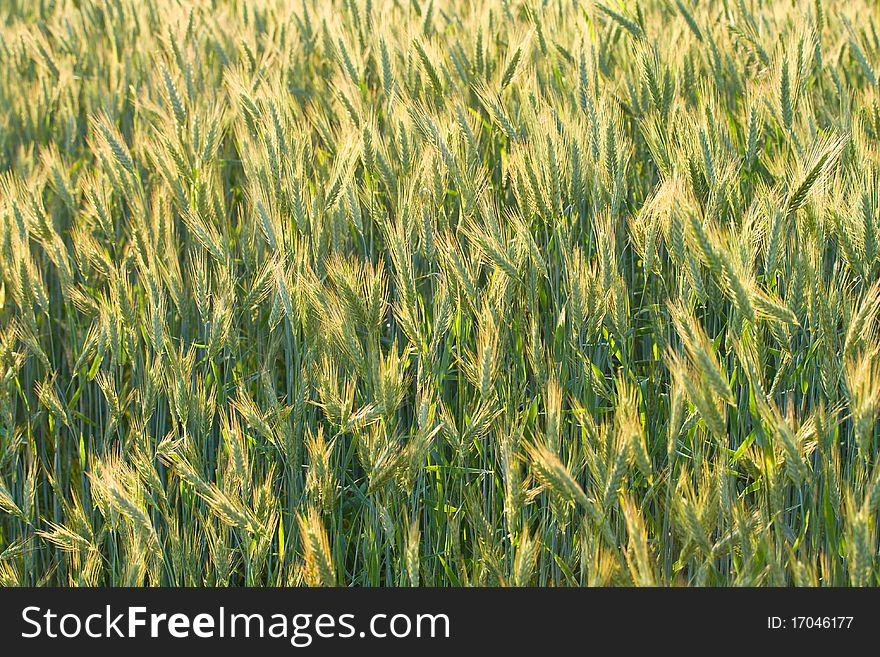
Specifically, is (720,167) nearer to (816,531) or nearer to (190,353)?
(816,531)

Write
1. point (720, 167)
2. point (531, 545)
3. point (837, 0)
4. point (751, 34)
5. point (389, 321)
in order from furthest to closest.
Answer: point (837, 0)
point (751, 34)
point (389, 321)
point (720, 167)
point (531, 545)

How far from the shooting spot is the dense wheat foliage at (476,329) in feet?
5.16

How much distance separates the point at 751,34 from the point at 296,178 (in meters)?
1.37

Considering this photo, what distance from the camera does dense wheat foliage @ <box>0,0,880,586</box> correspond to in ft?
5.16

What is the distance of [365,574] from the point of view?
6.06ft

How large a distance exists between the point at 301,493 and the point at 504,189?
2.99 ft

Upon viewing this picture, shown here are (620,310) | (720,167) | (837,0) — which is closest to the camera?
(620,310)

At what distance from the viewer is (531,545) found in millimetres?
1522

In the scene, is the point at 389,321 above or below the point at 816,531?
above

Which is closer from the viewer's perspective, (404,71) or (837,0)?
(404,71)

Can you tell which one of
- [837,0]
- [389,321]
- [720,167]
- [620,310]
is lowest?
[620,310]

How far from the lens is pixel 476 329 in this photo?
200 centimetres

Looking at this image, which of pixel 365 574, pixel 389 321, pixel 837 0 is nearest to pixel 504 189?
pixel 389 321

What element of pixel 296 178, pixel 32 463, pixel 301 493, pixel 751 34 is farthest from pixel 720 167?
pixel 32 463
